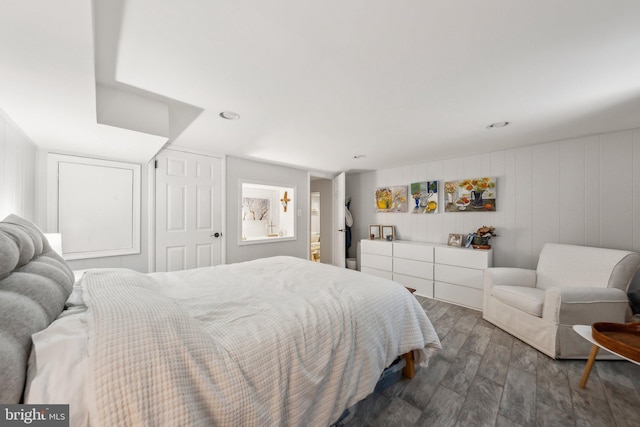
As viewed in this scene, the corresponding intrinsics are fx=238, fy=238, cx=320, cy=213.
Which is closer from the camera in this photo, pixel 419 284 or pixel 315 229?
pixel 419 284

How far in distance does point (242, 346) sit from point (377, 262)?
145 inches

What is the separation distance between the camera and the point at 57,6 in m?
0.84

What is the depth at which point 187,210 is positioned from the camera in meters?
3.29

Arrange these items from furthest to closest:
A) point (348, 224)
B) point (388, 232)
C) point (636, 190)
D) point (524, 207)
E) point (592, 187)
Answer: point (348, 224) → point (388, 232) → point (524, 207) → point (592, 187) → point (636, 190)

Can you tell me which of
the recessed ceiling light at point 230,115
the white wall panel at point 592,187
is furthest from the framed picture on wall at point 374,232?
the recessed ceiling light at point 230,115

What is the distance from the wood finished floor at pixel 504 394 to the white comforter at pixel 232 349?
27cm

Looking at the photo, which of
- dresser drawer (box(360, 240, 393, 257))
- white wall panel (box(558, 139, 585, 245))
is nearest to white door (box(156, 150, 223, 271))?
dresser drawer (box(360, 240, 393, 257))

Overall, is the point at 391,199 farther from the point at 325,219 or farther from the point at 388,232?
the point at 325,219

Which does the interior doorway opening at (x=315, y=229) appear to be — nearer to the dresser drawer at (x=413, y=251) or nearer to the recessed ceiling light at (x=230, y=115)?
the dresser drawer at (x=413, y=251)

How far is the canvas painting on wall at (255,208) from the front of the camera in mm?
4602

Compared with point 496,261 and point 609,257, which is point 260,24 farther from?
point 496,261

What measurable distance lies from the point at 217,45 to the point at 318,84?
0.67 meters

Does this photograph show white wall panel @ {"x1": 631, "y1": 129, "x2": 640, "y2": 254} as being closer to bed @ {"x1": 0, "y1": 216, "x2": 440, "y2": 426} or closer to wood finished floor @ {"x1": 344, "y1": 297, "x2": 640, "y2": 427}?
wood finished floor @ {"x1": 344, "y1": 297, "x2": 640, "y2": 427}

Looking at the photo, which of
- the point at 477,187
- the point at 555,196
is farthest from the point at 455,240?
the point at 555,196
